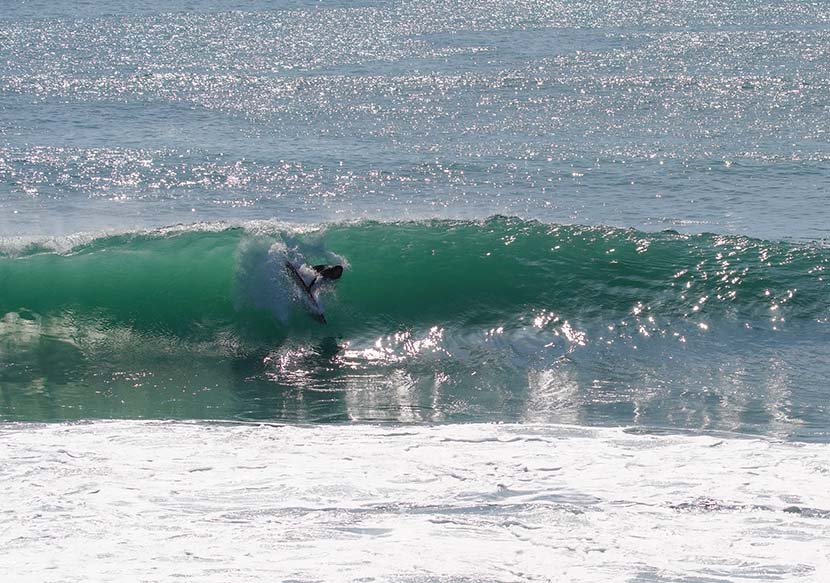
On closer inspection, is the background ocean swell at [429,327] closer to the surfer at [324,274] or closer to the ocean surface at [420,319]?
the ocean surface at [420,319]

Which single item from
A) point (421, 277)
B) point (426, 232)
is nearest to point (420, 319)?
point (421, 277)

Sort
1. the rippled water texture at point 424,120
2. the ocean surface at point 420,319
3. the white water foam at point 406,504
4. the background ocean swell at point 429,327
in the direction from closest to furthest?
1. the white water foam at point 406,504
2. the ocean surface at point 420,319
3. the background ocean swell at point 429,327
4. the rippled water texture at point 424,120

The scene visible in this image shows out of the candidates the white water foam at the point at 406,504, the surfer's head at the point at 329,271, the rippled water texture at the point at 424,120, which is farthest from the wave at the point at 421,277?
the white water foam at the point at 406,504

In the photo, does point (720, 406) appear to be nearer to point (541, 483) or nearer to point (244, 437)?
point (541, 483)

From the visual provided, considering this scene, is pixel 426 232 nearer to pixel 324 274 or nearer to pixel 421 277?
pixel 421 277

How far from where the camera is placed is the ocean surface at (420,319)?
6.30 m

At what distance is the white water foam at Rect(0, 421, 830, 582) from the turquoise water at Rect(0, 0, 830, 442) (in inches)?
31.2

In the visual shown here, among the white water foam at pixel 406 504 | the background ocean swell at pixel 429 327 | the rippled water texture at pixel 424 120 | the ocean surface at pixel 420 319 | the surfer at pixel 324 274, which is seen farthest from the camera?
the rippled water texture at pixel 424 120

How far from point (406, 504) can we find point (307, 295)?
472 cm

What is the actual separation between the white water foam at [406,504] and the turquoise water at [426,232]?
0.79 m

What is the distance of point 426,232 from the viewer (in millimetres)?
12680

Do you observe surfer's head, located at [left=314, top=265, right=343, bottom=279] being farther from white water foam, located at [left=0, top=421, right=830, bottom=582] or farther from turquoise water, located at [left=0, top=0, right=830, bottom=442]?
white water foam, located at [left=0, top=421, right=830, bottom=582]

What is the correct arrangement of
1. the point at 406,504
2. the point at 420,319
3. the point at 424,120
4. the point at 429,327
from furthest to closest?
the point at 424,120
the point at 420,319
the point at 429,327
the point at 406,504

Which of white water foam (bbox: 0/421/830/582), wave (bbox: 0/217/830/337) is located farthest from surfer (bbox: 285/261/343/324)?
white water foam (bbox: 0/421/830/582)
